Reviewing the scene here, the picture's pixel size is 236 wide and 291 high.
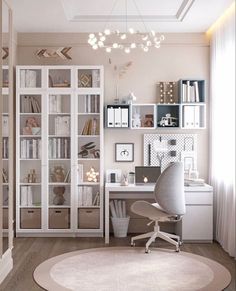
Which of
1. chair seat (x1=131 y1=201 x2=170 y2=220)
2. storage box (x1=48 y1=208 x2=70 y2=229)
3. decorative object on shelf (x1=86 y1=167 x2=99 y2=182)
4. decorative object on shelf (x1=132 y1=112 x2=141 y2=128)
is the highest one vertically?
decorative object on shelf (x1=132 y1=112 x2=141 y2=128)

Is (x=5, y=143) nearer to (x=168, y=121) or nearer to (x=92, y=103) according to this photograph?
(x=92, y=103)

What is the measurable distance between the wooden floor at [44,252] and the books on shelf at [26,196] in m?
0.50

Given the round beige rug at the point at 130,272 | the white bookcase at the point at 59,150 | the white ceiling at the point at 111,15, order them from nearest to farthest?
the round beige rug at the point at 130,272, the white ceiling at the point at 111,15, the white bookcase at the point at 59,150

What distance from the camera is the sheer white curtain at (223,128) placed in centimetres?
564

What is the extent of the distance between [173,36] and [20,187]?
3023 millimetres

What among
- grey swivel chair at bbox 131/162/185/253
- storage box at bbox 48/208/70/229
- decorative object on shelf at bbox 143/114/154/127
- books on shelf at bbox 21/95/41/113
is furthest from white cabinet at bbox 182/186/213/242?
books on shelf at bbox 21/95/41/113

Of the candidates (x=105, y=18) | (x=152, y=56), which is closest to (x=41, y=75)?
(x=105, y=18)

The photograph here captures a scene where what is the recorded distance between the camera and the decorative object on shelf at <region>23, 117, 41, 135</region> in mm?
6715

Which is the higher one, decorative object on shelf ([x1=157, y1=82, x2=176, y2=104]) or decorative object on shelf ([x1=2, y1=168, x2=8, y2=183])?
decorative object on shelf ([x1=157, y1=82, x2=176, y2=104])

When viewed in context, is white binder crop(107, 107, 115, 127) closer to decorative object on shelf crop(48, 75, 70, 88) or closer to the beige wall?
the beige wall

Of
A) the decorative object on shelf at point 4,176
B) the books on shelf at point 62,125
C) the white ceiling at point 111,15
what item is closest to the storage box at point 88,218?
the books on shelf at point 62,125

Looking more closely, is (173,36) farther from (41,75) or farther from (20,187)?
(20,187)

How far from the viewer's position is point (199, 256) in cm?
557

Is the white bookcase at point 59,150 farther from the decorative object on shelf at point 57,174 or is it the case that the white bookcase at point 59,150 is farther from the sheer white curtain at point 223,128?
the sheer white curtain at point 223,128
